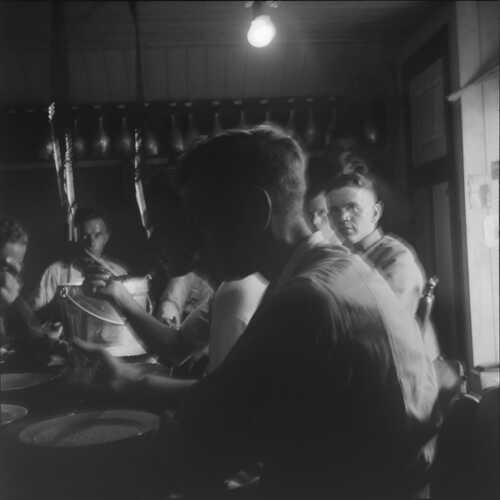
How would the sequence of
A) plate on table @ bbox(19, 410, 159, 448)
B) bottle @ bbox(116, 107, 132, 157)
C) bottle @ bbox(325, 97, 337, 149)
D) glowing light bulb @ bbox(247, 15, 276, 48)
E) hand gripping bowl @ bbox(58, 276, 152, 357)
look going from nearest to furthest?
plate on table @ bbox(19, 410, 159, 448), hand gripping bowl @ bbox(58, 276, 152, 357), glowing light bulb @ bbox(247, 15, 276, 48), bottle @ bbox(116, 107, 132, 157), bottle @ bbox(325, 97, 337, 149)

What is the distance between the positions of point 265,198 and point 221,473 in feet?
1.27

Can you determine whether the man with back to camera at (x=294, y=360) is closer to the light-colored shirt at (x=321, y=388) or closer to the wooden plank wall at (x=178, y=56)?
the light-colored shirt at (x=321, y=388)

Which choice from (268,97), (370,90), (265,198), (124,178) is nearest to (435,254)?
(370,90)

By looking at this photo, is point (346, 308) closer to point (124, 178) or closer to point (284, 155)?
point (284, 155)

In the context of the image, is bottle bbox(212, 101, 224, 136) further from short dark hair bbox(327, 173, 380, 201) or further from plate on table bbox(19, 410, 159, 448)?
plate on table bbox(19, 410, 159, 448)

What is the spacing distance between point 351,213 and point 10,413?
2.52ft

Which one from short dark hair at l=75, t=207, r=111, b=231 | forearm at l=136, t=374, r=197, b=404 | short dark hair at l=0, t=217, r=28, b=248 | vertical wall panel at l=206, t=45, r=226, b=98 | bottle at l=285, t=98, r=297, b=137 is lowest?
forearm at l=136, t=374, r=197, b=404

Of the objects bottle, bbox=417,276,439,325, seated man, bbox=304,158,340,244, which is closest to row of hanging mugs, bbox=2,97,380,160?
seated man, bbox=304,158,340,244

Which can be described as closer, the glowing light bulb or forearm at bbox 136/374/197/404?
forearm at bbox 136/374/197/404

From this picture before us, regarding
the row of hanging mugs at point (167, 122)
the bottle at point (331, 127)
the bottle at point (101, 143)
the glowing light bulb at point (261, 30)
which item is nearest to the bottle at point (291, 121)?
the row of hanging mugs at point (167, 122)

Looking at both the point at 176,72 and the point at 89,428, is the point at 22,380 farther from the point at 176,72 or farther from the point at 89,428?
the point at 176,72

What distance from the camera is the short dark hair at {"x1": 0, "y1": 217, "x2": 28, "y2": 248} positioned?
3.95 feet

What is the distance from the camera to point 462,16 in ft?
4.76

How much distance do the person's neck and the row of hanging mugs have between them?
0.48m
